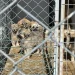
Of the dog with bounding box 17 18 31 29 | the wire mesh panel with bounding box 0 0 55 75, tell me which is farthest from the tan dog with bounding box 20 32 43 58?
the dog with bounding box 17 18 31 29

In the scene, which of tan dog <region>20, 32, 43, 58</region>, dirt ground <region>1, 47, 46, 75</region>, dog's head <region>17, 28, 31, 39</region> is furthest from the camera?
dog's head <region>17, 28, 31, 39</region>

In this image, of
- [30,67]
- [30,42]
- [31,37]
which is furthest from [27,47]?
[30,67]

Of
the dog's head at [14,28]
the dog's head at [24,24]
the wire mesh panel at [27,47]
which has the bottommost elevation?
the wire mesh panel at [27,47]

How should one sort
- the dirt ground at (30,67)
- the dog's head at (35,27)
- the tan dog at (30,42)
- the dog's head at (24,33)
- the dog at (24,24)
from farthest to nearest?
the dog at (24,24), the dog's head at (24,33), the dog's head at (35,27), the tan dog at (30,42), the dirt ground at (30,67)

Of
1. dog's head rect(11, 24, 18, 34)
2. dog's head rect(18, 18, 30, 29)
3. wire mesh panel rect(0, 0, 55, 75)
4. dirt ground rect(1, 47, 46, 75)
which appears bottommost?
dirt ground rect(1, 47, 46, 75)

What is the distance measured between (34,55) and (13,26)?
0.76 metres

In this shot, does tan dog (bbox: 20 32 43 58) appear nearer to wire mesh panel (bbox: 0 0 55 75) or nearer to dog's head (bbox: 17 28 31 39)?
wire mesh panel (bbox: 0 0 55 75)

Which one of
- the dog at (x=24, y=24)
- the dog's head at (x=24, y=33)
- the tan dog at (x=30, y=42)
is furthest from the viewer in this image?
the dog at (x=24, y=24)

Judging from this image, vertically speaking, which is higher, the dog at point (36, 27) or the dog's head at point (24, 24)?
the dog's head at point (24, 24)

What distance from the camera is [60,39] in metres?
2.40

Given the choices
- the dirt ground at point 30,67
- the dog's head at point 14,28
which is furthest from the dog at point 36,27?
the dirt ground at point 30,67

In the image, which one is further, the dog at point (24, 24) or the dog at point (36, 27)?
the dog at point (24, 24)

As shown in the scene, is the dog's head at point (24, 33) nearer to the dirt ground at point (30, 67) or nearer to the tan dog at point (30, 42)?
the tan dog at point (30, 42)

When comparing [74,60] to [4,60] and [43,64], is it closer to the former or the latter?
[43,64]
